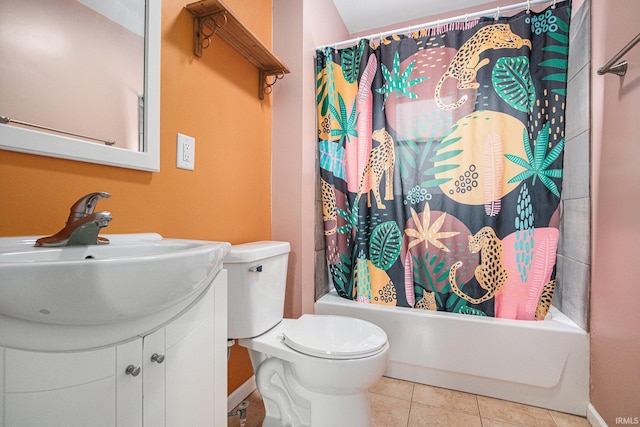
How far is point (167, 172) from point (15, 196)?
1.36ft

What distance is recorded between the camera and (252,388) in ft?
4.99

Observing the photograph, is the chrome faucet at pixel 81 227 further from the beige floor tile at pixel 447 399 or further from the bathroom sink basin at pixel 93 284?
the beige floor tile at pixel 447 399

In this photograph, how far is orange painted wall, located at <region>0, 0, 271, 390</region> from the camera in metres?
0.73

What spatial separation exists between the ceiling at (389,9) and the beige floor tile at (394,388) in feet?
7.95

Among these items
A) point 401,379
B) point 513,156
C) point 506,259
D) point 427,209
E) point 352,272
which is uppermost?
point 513,156

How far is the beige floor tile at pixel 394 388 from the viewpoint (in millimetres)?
1513

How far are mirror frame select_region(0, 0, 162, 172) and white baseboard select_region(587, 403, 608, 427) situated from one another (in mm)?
A: 2004

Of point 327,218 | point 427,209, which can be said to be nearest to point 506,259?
point 427,209

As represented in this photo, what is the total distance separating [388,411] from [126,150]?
A: 1.53m

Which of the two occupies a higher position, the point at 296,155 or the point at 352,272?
the point at 296,155

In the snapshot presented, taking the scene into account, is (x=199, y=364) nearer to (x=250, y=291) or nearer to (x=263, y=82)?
(x=250, y=291)

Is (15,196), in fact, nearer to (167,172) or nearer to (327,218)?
(167,172)

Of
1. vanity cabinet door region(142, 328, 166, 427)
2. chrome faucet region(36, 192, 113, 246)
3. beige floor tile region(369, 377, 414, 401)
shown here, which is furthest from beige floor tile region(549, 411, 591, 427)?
chrome faucet region(36, 192, 113, 246)

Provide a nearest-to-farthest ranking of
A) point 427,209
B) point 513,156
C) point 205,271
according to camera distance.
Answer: point 205,271, point 513,156, point 427,209
